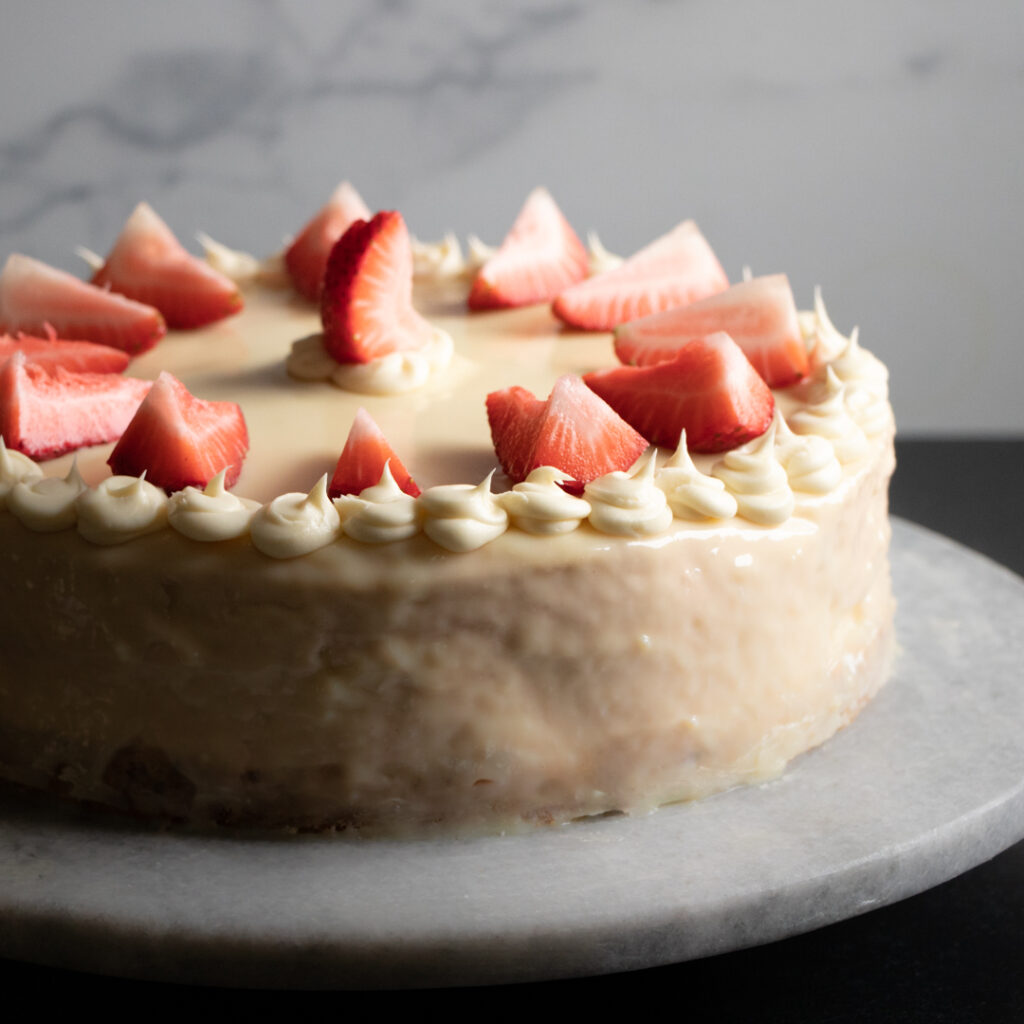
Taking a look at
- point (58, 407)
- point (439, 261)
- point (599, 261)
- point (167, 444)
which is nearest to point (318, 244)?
point (439, 261)

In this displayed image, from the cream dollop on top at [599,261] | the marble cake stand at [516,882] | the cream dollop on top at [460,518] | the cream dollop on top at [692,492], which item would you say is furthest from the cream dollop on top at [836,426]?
the cream dollop on top at [599,261]

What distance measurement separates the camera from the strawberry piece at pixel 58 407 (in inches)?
67.2

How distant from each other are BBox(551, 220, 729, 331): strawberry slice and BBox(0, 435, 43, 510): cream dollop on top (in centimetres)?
85

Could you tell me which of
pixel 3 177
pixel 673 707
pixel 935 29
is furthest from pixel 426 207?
pixel 673 707

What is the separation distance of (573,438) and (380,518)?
254 mm

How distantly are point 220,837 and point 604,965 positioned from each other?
42cm

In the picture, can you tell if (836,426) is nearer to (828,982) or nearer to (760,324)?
(760,324)

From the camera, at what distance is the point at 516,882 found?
57.5 inches

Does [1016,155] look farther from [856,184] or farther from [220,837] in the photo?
[220,837]

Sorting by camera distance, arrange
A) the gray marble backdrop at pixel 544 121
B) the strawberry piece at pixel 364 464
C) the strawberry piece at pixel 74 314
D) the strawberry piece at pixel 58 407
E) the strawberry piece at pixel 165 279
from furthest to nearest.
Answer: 1. the gray marble backdrop at pixel 544 121
2. the strawberry piece at pixel 165 279
3. the strawberry piece at pixel 74 314
4. the strawberry piece at pixel 58 407
5. the strawberry piece at pixel 364 464

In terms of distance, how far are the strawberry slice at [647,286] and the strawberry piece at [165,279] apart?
1.67 feet

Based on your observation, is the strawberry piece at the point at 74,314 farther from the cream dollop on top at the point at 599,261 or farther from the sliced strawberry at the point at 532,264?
the cream dollop on top at the point at 599,261

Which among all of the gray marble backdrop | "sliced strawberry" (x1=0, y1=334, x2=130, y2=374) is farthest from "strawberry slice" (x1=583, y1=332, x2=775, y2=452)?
the gray marble backdrop

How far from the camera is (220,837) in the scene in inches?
61.2
